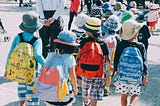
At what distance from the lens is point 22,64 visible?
16.5 ft

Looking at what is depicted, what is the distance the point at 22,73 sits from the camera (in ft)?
16.6

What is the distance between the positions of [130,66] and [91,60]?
1.77 feet

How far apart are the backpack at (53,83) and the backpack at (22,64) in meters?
0.41

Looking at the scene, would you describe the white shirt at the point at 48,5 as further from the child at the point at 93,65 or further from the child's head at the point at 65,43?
A: the child's head at the point at 65,43

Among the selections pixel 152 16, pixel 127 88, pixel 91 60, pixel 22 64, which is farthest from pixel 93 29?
pixel 152 16

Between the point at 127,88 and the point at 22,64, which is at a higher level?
the point at 22,64

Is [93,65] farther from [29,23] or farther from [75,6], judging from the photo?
[75,6]

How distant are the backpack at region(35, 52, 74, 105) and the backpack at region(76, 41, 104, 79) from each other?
0.70 meters

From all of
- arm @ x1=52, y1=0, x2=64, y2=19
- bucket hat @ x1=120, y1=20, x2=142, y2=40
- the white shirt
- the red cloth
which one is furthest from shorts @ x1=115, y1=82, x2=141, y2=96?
the red cloth

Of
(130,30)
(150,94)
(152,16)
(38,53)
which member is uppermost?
(130,30)

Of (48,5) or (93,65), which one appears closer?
(93,65)

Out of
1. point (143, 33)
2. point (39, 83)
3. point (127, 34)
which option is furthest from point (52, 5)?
point (39, 83)

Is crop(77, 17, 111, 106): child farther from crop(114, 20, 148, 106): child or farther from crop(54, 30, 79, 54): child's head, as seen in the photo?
crop(54, 30, 79, 54): child's head

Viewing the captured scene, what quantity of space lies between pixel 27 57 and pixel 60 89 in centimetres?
73
